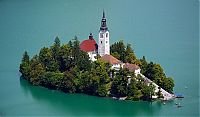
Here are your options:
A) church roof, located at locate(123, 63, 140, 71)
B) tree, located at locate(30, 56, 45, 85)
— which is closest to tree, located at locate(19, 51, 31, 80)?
tree, located at locate(30, 56, 45, 85)

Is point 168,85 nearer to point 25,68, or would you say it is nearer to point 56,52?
point 56,52

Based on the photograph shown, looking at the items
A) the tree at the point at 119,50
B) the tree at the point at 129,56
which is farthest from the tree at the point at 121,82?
the tree at the point at 119,50

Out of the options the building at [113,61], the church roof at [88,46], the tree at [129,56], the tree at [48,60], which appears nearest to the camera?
the building at [113,61]

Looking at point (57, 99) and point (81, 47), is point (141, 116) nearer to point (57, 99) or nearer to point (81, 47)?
point (57, 99)

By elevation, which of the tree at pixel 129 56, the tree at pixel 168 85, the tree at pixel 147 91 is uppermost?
the tree at pixel 129 56

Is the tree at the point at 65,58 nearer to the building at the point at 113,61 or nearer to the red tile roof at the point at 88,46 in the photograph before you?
the red tile roof at the point at 88,46
